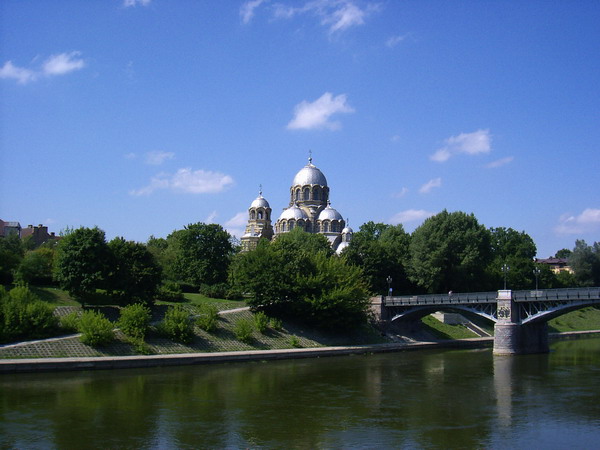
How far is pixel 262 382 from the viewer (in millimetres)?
30438

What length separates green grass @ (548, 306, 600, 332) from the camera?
63.6 metres

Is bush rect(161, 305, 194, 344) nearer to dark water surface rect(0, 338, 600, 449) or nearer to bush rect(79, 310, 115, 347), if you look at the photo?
dark water surface rect(0, 338, 600, 449)

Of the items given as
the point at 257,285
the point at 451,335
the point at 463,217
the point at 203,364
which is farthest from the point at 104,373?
the point at 463,217

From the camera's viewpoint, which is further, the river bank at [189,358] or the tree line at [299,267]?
the tree line at [299,267]

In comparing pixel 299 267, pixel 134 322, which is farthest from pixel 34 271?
pixel 299 267

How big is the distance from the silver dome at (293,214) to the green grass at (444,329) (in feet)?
107

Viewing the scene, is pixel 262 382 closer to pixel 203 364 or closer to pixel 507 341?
pixel 203 364

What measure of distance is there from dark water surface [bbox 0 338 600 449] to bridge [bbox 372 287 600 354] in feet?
19.9

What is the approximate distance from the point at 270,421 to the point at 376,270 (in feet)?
130

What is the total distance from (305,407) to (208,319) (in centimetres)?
1765

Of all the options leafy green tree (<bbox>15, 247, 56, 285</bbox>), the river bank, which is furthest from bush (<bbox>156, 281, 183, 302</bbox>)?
the river bank

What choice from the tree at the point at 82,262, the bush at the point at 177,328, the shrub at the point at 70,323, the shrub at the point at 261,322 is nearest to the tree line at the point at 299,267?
the tree at the point at 82,262

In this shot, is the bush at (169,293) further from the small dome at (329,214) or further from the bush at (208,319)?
the small dome at (329,214)

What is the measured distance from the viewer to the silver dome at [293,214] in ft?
283
